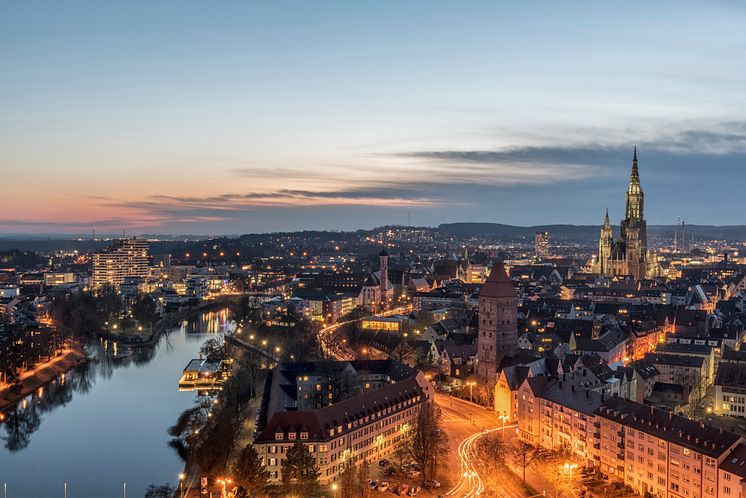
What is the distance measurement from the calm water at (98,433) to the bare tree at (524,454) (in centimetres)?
1118

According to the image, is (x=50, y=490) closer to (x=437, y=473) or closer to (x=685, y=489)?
(x=437, y=473)

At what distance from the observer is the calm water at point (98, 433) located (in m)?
23.6

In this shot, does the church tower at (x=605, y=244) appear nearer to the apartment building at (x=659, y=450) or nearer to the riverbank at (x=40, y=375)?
the riverbank at (x=40, y=375)

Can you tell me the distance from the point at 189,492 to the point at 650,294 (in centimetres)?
4757

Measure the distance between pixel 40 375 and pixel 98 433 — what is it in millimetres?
11835

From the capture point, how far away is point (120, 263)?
104 metres

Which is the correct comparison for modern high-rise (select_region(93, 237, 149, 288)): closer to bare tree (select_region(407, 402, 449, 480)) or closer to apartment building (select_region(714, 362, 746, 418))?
bare tree (select_region(407, 402, 449, 480))

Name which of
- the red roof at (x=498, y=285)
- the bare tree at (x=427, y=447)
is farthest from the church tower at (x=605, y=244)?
the bare tree at (x=427, y=447)

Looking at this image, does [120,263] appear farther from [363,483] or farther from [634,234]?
[363,483]

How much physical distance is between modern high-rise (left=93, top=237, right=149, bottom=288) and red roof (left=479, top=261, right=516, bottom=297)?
7782 cm

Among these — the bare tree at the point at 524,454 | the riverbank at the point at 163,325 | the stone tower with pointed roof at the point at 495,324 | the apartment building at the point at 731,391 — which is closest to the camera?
the bare tree at the point at 524,454

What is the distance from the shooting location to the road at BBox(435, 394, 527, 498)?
21.2 metres

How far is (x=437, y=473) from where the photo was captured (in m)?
22.4

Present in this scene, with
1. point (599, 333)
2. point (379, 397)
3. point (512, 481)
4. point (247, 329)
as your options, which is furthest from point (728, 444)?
point (247, 329)
